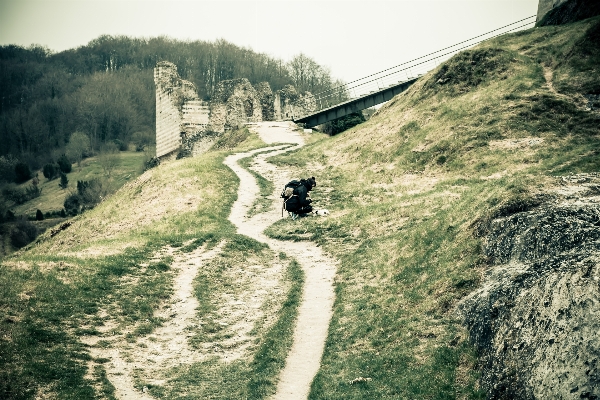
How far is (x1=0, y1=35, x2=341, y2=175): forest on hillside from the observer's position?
13338 centimetres

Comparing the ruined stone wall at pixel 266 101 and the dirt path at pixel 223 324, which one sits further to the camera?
the ruined stone wall at pixel 266 101

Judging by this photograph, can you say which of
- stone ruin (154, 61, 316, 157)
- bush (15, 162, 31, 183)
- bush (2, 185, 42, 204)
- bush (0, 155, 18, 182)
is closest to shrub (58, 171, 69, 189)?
bush (2, 185, 42, 204)

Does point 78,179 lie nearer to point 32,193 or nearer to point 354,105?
point 32,193

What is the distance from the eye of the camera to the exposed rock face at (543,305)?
8461 millimetres

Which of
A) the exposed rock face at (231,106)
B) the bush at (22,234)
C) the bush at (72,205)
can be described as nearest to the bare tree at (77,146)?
the bush at (72,205)

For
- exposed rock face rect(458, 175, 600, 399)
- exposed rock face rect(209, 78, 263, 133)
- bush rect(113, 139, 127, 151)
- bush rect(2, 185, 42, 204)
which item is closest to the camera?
exposed rock face rect(458, 175, 600, 399)

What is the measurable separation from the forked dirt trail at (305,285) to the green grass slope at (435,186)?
483mm

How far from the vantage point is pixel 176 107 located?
2418 inches

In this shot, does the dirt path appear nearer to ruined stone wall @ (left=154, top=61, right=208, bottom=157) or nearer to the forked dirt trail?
the forked dirt trail

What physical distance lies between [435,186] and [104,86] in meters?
139

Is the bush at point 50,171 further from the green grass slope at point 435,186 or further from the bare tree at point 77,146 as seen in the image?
the green grass slope at point 435,186

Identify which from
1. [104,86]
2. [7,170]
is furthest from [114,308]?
[104,86]

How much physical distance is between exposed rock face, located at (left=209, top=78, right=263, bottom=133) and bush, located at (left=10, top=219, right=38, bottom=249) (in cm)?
3525

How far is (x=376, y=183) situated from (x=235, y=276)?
12976 millimetres
